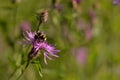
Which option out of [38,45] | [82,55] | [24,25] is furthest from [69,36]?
[38,45]

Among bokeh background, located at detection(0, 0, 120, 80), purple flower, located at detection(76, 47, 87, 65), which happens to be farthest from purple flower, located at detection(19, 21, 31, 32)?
purple flower, located at detection(76, 47, 87, 65)

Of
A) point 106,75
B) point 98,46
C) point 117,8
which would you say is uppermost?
point 117,8

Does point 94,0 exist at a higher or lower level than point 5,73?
higher

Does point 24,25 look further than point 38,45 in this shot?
Yes

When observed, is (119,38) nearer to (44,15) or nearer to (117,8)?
(117,8)

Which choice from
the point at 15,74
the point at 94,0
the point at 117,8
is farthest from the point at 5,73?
the point at 117,8

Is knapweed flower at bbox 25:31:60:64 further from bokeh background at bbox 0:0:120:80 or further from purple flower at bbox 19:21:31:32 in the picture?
purple flower at bbox 19:21:31:32

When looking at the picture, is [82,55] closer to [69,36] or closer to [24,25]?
[69,36]

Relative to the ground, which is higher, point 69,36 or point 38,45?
point 38,45
